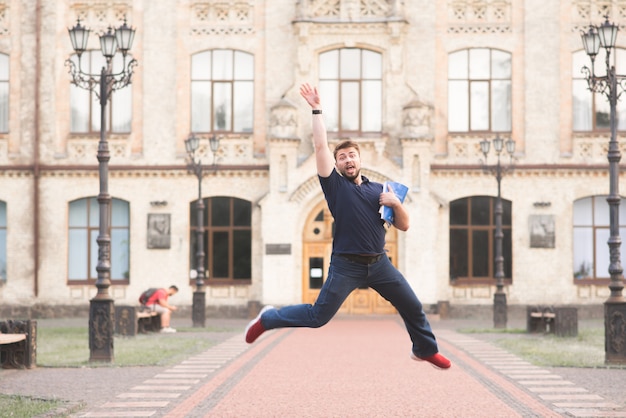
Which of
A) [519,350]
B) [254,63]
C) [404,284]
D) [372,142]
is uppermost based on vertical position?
[254,63]

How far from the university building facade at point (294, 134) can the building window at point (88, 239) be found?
0.17 feet

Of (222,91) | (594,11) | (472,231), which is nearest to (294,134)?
(222,91)

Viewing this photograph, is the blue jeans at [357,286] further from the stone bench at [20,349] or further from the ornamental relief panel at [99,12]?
the ornamental relief panel at [99,12]

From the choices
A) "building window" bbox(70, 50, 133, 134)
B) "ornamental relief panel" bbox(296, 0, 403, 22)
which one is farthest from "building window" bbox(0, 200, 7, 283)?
"ornamental relief panel" bbox(296, 0, 403, 22)

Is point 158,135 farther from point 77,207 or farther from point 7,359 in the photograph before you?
point 7,359

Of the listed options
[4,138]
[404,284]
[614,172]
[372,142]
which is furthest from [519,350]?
[4,138]

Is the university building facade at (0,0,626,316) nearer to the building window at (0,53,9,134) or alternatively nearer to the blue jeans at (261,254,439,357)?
the building window at (0,53,9,134)

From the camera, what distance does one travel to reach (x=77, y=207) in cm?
3625

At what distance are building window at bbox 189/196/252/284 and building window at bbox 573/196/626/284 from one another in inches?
405

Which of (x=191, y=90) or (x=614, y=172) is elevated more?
(x=191, y=90)

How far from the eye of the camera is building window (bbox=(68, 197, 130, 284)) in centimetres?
3619

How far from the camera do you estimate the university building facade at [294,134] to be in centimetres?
3547

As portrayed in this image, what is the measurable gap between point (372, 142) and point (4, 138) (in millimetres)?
11749

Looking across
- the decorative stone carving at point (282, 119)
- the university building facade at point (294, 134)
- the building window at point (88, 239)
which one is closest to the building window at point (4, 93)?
the university building facade at point (294, 134)
